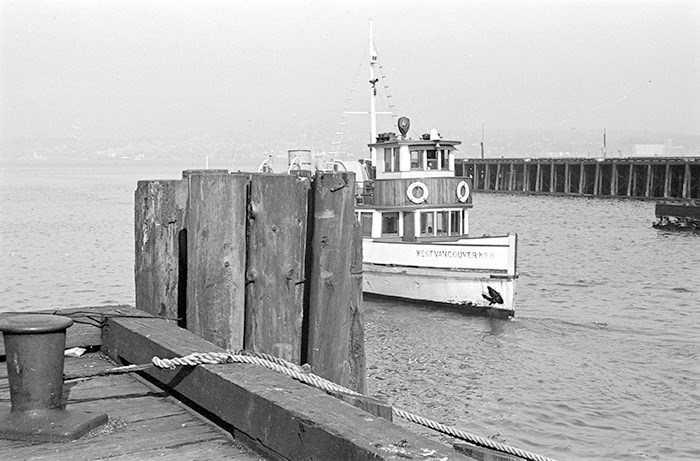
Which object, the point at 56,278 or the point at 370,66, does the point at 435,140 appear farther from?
the point at 56,278

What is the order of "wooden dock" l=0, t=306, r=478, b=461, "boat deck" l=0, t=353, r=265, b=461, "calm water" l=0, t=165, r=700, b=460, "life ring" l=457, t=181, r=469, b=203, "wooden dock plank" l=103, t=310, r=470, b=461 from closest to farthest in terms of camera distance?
"wooden dock plank" l=103, t=310, r=470, b=461
"wooden dock" l=0, t=306, r=478, b=461
"boat deck" l=0, t=353, r=265, b=461
"calm water" l=0, t=165, r=700, b=460
"life ring" l=457, t=181, r=469, b=203

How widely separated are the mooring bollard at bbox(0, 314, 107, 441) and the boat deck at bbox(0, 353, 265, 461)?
0.05 meters

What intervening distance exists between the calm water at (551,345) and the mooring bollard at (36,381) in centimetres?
833

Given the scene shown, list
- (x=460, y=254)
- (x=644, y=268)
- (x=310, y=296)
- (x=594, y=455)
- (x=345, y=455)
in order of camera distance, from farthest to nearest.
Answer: (x=644, y=268) < (x=460, y=254) < (x=594, y=455) < (x=310, y=296) < (x=345, y=455)

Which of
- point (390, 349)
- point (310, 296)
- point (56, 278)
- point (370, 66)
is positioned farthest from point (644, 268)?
point (310, 296)

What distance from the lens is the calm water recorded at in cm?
1312

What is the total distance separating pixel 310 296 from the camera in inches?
221

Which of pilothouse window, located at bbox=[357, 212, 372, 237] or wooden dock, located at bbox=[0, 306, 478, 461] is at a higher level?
wooden dock, located at bbox=[0, 306, 478, 461]

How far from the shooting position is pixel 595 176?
84000 millimetres

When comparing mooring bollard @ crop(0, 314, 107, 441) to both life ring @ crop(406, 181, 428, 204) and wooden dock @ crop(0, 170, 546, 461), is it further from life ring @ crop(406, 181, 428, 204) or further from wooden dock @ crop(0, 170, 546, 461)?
life ring @ crop(406, 181, 428, 204)

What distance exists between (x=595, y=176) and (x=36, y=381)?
83983mm

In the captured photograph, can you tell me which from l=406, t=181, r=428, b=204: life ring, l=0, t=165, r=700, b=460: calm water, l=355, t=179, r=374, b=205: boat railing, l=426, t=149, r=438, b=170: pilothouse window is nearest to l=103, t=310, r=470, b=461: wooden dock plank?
l=0, t=165, r=700, b=460: calm water

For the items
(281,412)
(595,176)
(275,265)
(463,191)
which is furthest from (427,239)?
(595,176)

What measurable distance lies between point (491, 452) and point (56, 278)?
94.6ft
